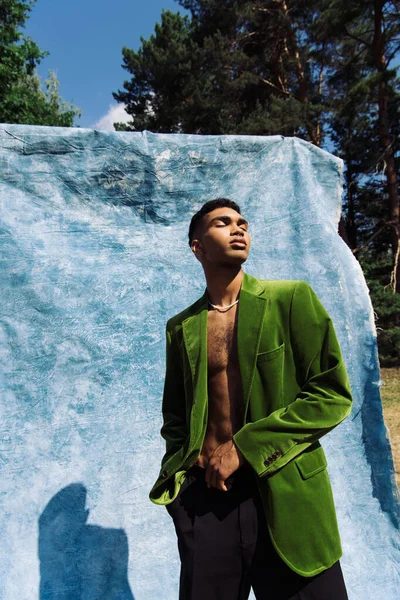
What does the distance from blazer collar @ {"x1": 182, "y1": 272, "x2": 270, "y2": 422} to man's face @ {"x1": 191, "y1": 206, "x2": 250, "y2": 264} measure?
108 millimetres

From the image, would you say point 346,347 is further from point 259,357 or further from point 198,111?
point 198,111

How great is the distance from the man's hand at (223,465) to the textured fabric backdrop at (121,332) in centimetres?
119

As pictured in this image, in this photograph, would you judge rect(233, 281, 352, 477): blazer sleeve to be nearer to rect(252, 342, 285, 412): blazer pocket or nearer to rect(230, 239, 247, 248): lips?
rect(252, 342, 285, 412): blazer pocket

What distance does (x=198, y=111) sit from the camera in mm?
11594

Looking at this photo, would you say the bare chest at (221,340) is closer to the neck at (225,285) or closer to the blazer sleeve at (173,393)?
the neck at (225,285)

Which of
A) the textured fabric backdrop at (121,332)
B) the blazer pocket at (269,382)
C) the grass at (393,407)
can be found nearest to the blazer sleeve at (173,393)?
the blazer pocket at (269,382)

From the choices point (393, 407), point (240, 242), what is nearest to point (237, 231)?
point (240, 242)

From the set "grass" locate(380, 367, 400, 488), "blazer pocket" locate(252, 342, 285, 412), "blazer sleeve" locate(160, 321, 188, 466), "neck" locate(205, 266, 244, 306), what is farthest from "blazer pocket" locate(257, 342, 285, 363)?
"grass" locate(380, 367, 400, 488)

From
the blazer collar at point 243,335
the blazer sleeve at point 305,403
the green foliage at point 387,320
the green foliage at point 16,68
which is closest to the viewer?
the blazer sleeve at point 305,403

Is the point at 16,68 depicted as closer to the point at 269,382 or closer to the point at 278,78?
the point at 278,78

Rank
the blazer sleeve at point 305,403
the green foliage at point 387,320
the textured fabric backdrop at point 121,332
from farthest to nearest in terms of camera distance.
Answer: the green foliage at point 387,320, the textured fabric backdrop at point 121,332, the blazer sleeve at point 305,403

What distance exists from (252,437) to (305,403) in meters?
0.17

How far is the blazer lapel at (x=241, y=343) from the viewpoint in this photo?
134 centimetres

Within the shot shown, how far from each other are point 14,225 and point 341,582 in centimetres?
216
